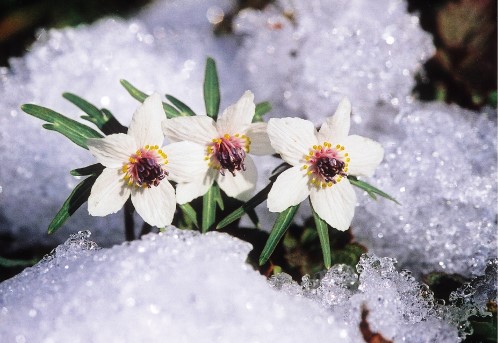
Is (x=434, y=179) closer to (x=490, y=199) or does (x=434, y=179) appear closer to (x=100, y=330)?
(x=490, y=199)

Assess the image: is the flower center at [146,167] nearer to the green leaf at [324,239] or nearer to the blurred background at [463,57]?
the green leaf at [324,239]

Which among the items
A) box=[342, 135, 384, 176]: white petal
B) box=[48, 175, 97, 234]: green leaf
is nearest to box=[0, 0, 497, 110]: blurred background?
box=[342, 135, 384, 176]: white petal

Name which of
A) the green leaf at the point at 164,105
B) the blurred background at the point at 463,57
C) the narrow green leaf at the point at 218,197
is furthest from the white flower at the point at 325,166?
the blurred background at the point at 463,57

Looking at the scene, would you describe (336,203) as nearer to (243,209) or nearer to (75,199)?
(243,209)

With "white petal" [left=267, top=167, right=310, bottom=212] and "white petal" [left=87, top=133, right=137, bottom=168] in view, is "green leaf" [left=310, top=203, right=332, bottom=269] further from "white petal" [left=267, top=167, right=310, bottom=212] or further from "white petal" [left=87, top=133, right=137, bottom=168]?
"white petal" [left=87, top=133, right=137, bottom=168]

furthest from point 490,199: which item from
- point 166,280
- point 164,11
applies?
point 164,11

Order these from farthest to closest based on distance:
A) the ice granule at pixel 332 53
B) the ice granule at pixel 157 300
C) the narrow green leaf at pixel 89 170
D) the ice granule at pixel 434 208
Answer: the ice granule at pixel 332 53 → the ice granule at pixel 434 208 → the narrow green leaf at pixel 89 170 → the ice granule at pixel 157 300
